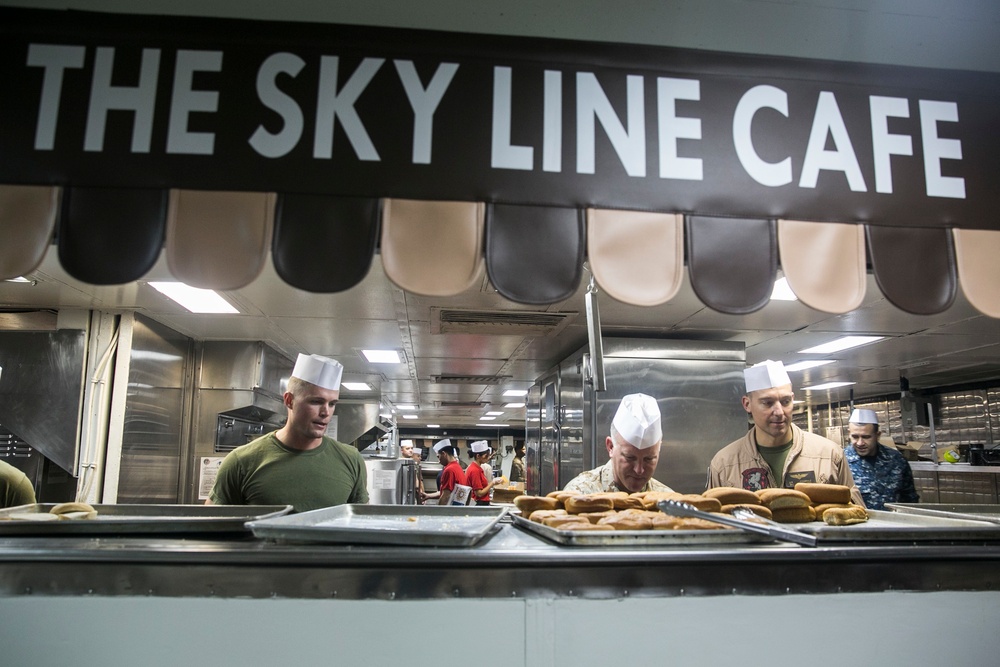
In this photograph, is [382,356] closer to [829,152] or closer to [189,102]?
[189,102]

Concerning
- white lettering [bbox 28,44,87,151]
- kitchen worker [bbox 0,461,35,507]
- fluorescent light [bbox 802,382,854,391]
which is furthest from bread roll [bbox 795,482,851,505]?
fluorescent light [bbox 802,382,854,391]

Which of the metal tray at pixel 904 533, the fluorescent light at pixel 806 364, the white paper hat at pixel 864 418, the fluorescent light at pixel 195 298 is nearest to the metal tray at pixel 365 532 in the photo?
the metal tray at pixel 904 533

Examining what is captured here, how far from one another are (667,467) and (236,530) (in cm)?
450

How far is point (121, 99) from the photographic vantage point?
155cm

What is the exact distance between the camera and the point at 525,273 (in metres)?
1.55

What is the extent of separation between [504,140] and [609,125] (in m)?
0.27

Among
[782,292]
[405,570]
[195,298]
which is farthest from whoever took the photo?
[195,298]

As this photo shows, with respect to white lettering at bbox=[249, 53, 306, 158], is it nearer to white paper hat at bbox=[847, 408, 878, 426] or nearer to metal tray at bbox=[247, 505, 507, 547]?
metal tray at bbox=[247, 505, 507, 547]

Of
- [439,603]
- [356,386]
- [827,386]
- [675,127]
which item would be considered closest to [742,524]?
[439,603]

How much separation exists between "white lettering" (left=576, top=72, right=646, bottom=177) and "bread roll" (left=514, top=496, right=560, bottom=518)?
1.04 meters

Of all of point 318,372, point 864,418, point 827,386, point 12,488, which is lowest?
point 12,488

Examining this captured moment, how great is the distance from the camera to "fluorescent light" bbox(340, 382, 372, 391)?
9383mm

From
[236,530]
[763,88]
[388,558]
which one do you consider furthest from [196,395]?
[763,88]

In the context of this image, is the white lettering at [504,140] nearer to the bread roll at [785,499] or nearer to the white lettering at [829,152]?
the white lettering at [829,152]
